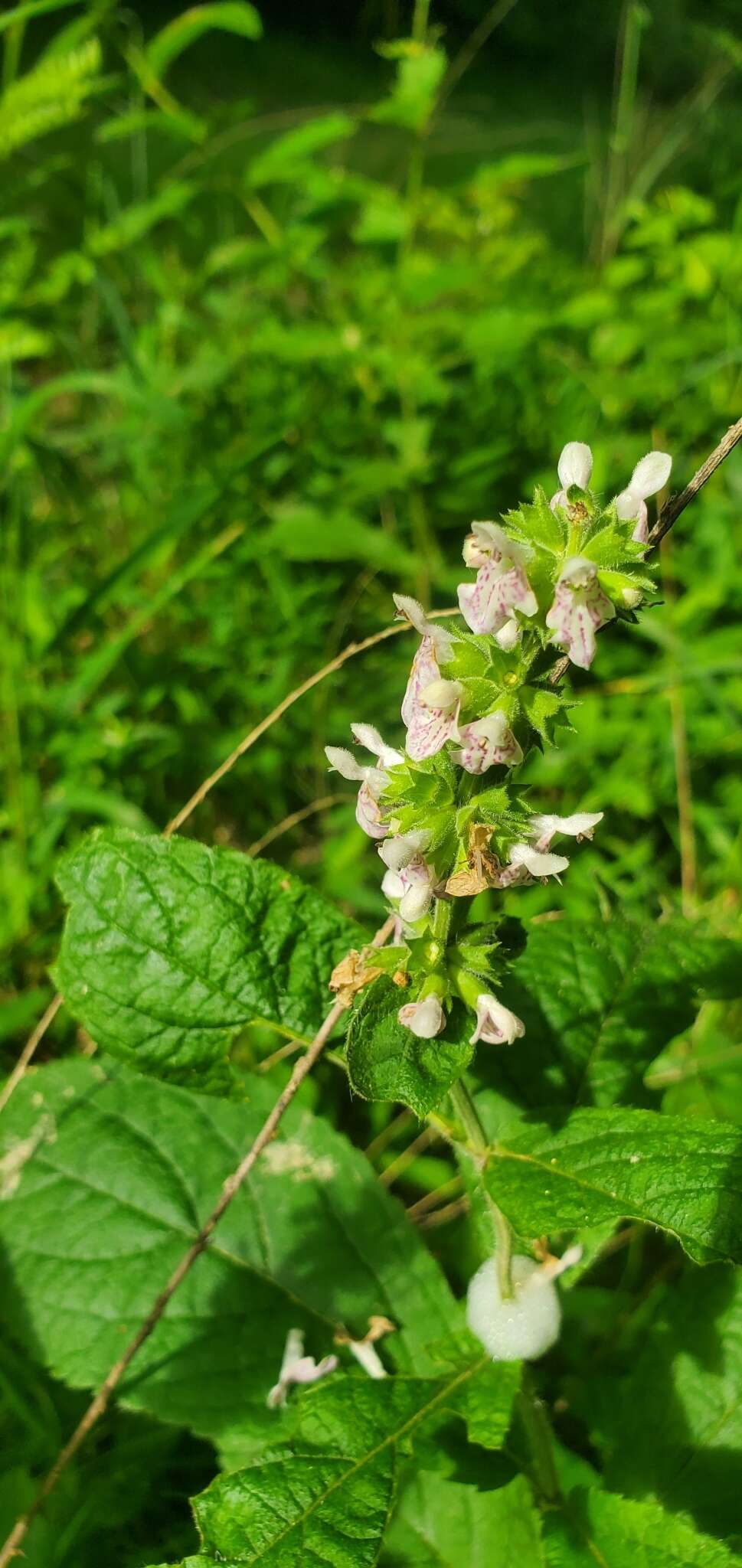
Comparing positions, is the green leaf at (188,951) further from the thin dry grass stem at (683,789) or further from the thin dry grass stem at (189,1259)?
the thin dry grass stem at (683,789)

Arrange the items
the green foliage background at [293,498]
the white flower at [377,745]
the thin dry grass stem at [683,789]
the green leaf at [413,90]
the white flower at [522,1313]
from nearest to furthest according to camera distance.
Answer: the white flower at [377,745], the white flower at [522,1313], the green foliage background at [293,498], the thin dry grass stem at [683,789], the green leaf at [413,90]

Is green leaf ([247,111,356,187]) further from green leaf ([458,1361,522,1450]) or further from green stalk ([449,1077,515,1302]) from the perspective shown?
green leaf ([458,1361,522,1450])

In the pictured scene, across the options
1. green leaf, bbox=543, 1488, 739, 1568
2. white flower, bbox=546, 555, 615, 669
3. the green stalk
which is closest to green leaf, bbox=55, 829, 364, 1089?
the green stalk

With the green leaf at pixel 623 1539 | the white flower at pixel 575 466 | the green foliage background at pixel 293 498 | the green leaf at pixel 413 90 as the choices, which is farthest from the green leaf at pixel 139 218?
the green leaf at pixel 623 1539

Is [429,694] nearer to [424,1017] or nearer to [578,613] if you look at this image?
[578,613]

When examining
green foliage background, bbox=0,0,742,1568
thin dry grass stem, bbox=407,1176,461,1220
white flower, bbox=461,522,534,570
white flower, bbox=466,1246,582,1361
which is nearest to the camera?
white flower, bbox=461,522,534,570

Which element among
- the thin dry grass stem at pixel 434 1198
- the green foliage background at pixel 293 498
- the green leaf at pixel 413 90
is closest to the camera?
the thin dry grass stem at pixel 434 1198

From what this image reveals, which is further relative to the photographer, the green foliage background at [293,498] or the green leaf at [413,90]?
the green leaf at [413,90]

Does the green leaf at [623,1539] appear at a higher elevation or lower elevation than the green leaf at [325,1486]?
lower
